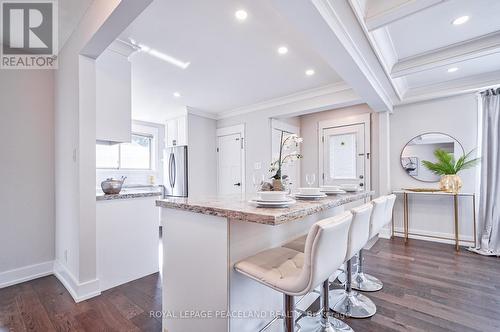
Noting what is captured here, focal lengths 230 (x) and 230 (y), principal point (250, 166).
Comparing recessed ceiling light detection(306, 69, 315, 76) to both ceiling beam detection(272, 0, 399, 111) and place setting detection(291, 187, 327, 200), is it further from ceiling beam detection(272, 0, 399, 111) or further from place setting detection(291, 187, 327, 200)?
place setting detection(291, 187, 327, 200)

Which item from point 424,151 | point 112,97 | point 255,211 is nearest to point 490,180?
point 424,151

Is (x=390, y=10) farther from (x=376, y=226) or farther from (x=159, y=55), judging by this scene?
(x=159, y=55)

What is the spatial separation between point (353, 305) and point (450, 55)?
9.74ft

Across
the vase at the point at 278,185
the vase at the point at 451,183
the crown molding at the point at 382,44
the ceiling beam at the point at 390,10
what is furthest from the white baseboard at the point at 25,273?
the vase at the point at 451,183

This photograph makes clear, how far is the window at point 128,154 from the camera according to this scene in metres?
4.88

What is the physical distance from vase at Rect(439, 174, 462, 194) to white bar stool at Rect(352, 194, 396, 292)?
1886 mm

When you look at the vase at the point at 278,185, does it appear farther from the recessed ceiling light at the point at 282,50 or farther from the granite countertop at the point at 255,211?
the recessed ceiling light at the point at 282,50

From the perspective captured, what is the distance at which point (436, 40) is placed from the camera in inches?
100

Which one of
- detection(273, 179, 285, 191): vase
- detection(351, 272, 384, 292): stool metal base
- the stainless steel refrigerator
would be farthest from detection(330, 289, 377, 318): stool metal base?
the stainless steel refrigerator

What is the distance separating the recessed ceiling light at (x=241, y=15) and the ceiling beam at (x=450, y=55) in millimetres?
2135

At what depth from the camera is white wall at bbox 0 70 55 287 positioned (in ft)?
8.00

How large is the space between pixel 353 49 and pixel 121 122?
2.49 m

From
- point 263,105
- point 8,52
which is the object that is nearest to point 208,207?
point 8,52

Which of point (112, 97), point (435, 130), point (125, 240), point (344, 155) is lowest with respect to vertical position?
point (125, 240)
